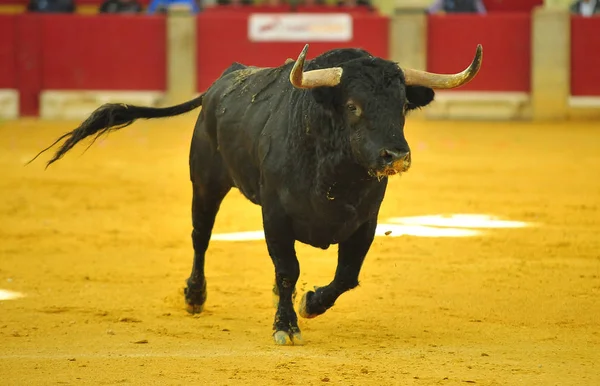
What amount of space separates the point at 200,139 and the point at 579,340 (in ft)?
7.61

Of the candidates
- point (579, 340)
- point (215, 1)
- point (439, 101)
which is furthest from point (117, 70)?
point (579, 340)

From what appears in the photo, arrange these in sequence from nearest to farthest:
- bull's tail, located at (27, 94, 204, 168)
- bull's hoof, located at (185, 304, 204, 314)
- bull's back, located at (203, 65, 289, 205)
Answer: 1. bull's back, located at (203, 65, 289, 205)
2. bull's hoof, located at (185, 304, 204, 314)
3. bull's tail, located at (27, 94, 204, 168)

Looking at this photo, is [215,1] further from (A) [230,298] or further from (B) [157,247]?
(A) [230,298]

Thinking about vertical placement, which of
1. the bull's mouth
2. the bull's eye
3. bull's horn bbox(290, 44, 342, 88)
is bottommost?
the bull's mouth

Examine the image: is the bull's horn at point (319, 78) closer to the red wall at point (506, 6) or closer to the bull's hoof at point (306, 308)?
the bull's hoof at point (306, 308)

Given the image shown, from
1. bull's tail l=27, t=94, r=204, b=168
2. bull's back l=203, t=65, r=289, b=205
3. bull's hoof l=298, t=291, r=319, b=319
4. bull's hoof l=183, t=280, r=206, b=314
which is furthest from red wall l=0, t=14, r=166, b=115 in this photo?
bull's hoof l=298, t=291, r=319, b=319

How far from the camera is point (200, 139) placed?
21.1 feet

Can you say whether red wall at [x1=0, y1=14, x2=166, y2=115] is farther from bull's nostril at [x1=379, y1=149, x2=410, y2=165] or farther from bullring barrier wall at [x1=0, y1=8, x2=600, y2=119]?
bull's nostril at [x1=379, y1=149, x2=410, y2=165]

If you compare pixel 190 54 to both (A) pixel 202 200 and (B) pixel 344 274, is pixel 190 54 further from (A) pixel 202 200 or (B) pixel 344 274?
(B) pixel 344 274

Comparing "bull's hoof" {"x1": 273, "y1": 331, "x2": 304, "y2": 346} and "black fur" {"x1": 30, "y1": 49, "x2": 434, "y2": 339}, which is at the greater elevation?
"black fur" {"x1": 30, "y1": 49, "x2": 434, "y2": 339}

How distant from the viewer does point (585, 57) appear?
18.4 metres

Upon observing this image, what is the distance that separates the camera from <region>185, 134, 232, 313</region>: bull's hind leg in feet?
20.6

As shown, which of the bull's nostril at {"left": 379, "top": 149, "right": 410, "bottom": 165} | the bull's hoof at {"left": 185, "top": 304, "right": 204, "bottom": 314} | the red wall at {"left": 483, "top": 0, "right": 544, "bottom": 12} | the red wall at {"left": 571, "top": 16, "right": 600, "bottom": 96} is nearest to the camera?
the bull's nostril at {"left": 379, "top": 149, "right": 410, "bottom": 165}

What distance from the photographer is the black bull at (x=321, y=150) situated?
192 inches
